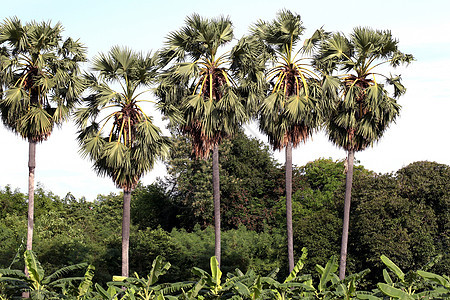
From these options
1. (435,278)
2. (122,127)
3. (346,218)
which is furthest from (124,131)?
(435,278)

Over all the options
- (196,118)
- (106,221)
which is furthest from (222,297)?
(106,221)

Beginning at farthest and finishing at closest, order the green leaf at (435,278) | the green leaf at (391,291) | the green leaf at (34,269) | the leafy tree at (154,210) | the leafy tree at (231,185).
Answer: the leafy tree at (154,210) < the leafy tree at (231,185) < the green leaf at (34,269) < the green leaf at (435,278) < the green leaf at (391,291)

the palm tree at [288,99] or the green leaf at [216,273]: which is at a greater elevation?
the palm tree at [288,99]

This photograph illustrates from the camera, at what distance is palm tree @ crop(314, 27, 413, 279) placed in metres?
27.7

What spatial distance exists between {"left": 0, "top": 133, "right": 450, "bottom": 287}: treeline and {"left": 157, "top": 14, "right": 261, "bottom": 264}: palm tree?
855 cm

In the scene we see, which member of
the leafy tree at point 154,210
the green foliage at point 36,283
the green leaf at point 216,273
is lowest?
the green foliage at point 36,283

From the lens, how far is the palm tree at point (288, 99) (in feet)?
86.7

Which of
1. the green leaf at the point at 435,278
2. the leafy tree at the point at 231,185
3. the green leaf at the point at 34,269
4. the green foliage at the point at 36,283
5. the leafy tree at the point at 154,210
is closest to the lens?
the green leaf at the point at 435,278

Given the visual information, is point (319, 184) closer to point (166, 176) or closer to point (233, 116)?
point (166, 176)

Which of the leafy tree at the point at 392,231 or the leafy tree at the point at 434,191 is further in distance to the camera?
the leafy tree at the point at 434,191

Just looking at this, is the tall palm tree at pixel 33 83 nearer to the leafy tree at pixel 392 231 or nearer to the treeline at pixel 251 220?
the treeline at pixel 251 220

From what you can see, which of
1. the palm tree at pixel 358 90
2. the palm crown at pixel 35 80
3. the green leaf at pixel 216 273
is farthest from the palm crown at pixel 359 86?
the green leaf at pixel 216 273

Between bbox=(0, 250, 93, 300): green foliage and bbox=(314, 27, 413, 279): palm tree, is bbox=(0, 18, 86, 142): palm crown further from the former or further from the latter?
bbox=(0, 250, 93, 300): green foliage

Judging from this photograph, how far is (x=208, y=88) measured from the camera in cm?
2630
